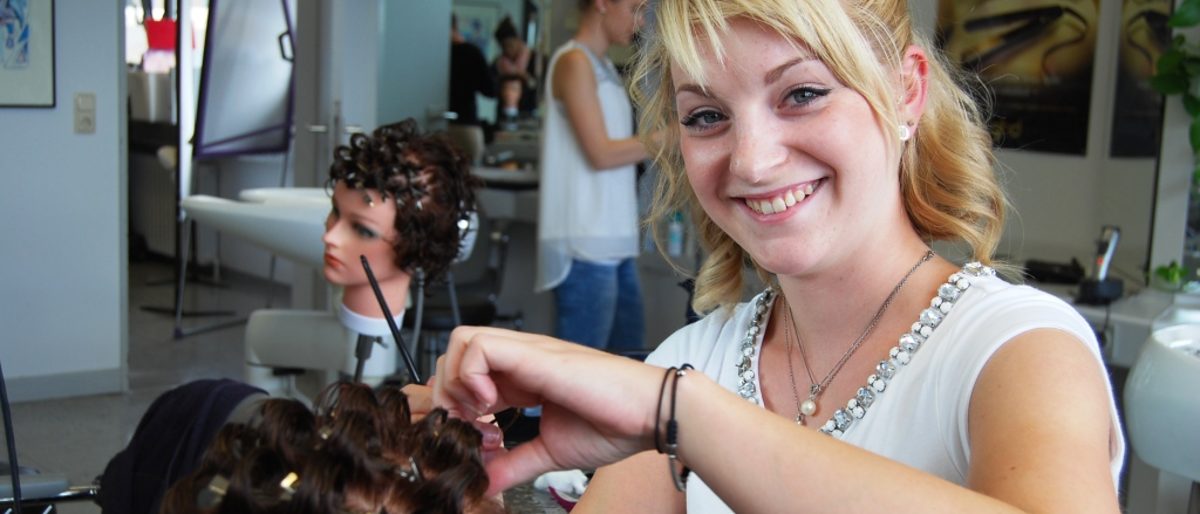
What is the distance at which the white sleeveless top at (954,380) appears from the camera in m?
0.95

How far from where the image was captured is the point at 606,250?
3453 mm

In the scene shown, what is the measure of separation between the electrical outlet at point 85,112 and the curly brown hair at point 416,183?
2.70m

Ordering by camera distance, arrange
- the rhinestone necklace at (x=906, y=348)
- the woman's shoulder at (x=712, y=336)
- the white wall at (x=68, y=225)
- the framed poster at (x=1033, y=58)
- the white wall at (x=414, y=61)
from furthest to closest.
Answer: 1. the white wall at (x=414, y=61)
2. the white wall at (x=68, y=225)
3. the framed poster at (x=1033, y=58)
4. the woman's shoulder at (x=712, y=336)
5. the rhinestone necklace at (x=906, y=348)

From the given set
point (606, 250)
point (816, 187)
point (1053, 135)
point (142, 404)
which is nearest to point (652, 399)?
point (816, 187)

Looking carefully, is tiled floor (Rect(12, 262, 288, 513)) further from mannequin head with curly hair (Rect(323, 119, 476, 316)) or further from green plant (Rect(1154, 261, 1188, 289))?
Result: green plant (Rect(1154, 261, 1188, 289))

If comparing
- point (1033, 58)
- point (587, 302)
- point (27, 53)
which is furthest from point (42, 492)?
point (27, 53)

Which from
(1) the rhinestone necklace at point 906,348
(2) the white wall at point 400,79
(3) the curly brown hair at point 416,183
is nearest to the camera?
(1) the rhinestone necklace at point 906,348

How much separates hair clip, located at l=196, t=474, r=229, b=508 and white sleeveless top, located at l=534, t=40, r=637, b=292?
2767 millimetres

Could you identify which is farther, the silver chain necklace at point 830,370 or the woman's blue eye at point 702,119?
the silver chain necklace at point 830,370

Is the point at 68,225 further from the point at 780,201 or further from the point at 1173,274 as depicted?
the point at 780,201

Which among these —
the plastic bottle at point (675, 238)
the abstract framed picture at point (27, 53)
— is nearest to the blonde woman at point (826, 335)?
the plastic bottle at point (675, 238)

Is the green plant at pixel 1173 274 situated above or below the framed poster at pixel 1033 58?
below

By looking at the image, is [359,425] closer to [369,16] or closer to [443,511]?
[443,511]

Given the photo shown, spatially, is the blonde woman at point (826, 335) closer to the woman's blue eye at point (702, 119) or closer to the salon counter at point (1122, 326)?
the woman's blue eye at point (702, 119)
